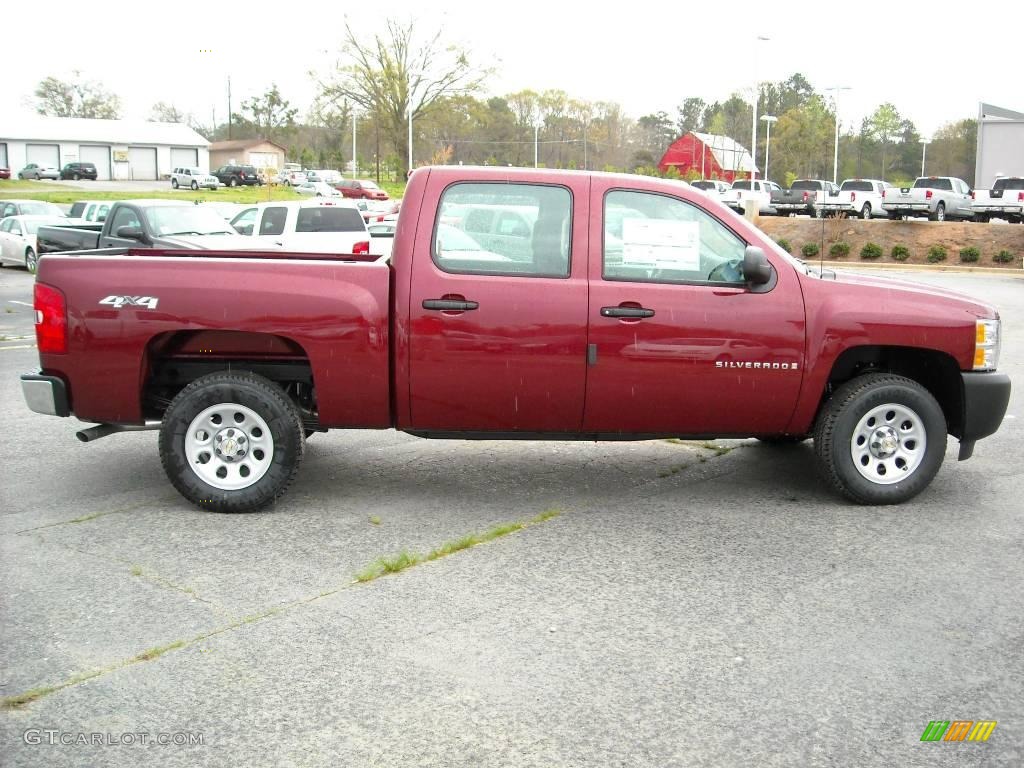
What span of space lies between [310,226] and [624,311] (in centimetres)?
1499

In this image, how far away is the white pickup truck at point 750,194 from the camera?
157 ft

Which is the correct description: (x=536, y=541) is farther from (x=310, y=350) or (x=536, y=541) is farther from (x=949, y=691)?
(x=949, y=691)

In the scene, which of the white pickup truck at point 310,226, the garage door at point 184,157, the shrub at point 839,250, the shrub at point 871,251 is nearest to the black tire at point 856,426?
the white pickup truck at point 310,226

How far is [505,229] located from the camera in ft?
20.9

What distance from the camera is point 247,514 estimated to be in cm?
638

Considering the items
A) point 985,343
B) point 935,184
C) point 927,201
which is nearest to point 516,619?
point 985,343

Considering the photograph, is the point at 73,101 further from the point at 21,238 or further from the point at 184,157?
the point at 21,238

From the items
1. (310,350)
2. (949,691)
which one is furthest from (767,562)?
(310,350)

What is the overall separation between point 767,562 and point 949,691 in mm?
1531

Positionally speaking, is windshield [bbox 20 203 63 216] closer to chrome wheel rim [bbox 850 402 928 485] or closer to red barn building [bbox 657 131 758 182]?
chrome wheel rim [bbox 850 402 928 485]

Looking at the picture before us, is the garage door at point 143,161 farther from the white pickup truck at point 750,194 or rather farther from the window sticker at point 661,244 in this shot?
the window sticker at point 661,244

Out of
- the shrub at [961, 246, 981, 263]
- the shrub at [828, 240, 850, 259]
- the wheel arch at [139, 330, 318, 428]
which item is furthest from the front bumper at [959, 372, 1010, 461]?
the shrub at [828, 240, 850, 259]

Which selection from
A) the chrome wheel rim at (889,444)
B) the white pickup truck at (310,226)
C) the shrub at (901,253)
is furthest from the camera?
the shrub at (901,253)

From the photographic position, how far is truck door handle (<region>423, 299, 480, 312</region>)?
619 centimetres
